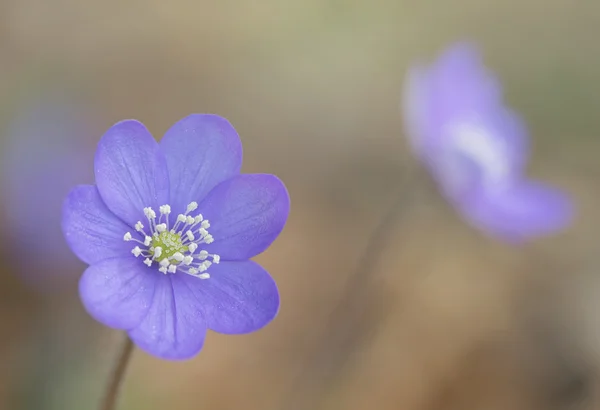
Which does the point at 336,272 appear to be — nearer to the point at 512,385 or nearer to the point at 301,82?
the point at 512,385

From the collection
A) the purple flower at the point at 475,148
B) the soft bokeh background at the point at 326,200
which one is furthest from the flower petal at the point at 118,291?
the purple flower at the point at 475,148

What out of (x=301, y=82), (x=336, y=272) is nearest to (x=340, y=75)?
(x=301, y=82)

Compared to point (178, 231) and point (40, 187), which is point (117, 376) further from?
point (40, 187)

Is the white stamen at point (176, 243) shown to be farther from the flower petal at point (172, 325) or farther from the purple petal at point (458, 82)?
the purple petal at point (458, 82)

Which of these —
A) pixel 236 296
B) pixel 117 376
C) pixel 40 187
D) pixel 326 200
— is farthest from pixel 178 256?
pixel 326 200

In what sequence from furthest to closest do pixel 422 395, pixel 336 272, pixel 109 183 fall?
pixel 336 272 < pixel 422 395 < pixel 109 183

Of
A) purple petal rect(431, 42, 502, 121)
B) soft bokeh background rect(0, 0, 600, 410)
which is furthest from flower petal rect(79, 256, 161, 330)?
purple petal rect(431, 42, 502, 121)
